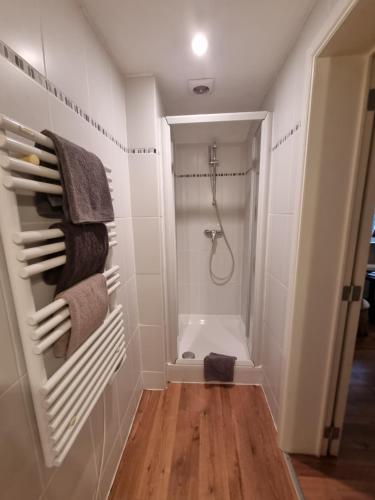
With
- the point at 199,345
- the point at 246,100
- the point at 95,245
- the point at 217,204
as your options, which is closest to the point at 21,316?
the point at 95,245

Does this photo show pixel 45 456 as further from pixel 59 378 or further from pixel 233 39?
pixel 233 39

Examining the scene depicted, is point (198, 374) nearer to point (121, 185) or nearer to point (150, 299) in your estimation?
point (150, 299)

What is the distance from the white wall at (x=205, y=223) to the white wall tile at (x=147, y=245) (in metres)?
1.02

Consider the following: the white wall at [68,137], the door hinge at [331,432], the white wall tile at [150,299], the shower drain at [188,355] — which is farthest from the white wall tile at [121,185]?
the door hinge at [331,432]

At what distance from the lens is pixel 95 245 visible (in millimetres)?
775

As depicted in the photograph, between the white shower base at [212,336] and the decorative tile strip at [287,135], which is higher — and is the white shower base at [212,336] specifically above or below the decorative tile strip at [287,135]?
below

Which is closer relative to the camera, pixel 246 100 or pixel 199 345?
pixel 246 100

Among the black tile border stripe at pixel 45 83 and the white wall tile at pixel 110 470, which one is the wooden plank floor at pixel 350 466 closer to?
the white wall tile at pixel 110 470

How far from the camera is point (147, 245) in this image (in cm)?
145

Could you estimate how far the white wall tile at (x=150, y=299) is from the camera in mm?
1491

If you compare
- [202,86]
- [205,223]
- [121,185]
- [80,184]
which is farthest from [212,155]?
[80,184]

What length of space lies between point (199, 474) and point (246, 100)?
7.90 ft

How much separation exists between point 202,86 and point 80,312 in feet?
5.05

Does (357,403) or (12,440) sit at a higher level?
(12,440)
